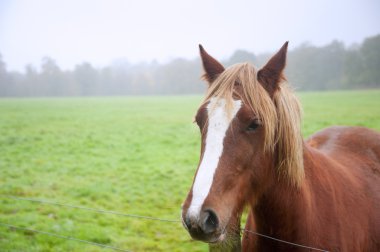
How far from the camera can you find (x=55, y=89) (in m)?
76.0

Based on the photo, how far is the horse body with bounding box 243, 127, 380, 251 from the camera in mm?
2066

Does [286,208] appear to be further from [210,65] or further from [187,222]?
[210,65]

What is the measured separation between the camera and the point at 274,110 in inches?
76.3

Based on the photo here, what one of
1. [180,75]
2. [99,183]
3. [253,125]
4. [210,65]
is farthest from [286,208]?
[180,75]

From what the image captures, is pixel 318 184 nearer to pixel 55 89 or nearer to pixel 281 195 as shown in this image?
pixel 281 195

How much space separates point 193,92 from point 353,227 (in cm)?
6306

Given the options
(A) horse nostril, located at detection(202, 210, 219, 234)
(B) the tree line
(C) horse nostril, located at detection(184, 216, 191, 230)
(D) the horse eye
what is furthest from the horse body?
(B) the tree line

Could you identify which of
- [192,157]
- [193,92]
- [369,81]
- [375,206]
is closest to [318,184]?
[375,206]

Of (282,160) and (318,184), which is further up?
(282,160)

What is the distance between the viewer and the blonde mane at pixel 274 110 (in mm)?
1889

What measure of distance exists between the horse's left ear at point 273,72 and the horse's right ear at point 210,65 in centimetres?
37

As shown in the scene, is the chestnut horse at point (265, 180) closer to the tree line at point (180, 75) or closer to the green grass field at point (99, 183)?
the green grass field at point (99, 183)

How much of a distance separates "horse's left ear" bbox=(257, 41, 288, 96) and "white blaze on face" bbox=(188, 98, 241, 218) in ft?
1.01

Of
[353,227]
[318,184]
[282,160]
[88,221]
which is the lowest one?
[88,221]
